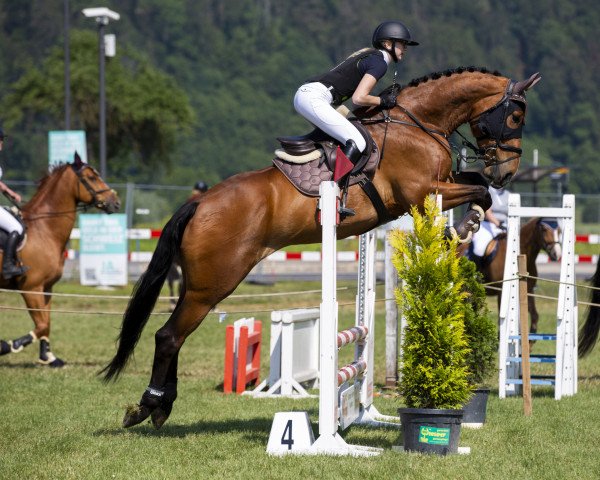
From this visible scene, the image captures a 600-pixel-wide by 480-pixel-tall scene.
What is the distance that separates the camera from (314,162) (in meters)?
6.46

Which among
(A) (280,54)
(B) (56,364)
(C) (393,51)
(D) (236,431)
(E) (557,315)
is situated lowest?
(B) (56,364)

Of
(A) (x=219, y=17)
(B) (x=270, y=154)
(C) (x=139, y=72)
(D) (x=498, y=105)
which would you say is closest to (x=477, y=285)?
(D) (x=498, y=105)

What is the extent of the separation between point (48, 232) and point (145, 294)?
15.0 feet

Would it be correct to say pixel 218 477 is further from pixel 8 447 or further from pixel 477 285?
pixel 477 285

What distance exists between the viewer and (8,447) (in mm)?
6277

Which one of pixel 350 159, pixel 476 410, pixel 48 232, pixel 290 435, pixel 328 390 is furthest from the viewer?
pixel 48 232

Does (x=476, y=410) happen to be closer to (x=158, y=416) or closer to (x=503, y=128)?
(x=503, y=128)

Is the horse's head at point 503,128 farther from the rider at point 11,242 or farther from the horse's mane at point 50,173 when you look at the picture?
the horse's mane at point 50,173

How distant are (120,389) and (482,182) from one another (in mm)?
4081

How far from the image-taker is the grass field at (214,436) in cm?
548

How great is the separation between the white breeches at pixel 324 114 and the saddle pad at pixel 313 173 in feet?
0.47

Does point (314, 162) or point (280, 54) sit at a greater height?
point (280, 54)

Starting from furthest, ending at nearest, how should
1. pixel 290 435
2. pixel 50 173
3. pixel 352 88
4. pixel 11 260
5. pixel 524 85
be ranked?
pixel 50 173 → pixel 11 260 → pixel 524 85 → pixel 352 88 → pixel 290 435

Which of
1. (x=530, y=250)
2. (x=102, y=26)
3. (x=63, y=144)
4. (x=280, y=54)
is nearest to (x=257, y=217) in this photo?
(x=530, y=250)
